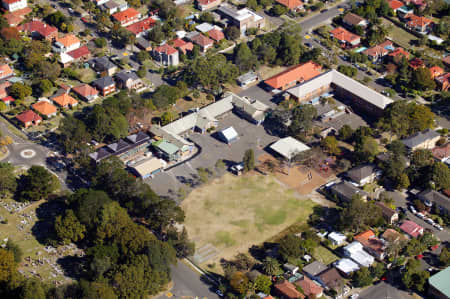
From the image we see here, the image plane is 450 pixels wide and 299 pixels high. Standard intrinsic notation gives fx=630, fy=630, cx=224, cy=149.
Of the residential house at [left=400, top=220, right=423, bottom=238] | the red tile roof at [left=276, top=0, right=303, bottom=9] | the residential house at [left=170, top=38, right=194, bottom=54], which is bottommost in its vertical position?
the residential house at [left=400, top=220, right=423, bottom=238]

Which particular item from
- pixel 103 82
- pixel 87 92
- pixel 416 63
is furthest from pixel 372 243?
pixel 87 92

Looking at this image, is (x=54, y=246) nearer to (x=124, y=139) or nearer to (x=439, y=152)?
(x=124, y=139)

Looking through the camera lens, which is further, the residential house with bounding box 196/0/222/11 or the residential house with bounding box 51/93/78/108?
the residential house with bounding box 196/0/222/11

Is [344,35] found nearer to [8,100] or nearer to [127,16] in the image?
[127,16]

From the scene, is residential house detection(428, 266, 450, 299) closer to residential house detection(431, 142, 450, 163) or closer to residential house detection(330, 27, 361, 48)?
residential house detection(431, 142, 450, 163)

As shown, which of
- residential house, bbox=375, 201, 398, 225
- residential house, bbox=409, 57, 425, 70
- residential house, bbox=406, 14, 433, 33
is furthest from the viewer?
residential house, bbox=406, 14, 433, 33

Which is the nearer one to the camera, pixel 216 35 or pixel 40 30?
pixel 40 30

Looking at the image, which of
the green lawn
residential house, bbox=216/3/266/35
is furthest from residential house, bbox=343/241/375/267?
residential house, bbox=216/3/266/35
